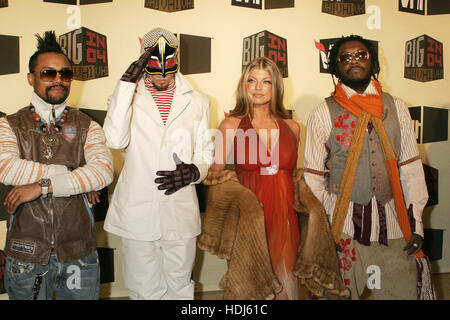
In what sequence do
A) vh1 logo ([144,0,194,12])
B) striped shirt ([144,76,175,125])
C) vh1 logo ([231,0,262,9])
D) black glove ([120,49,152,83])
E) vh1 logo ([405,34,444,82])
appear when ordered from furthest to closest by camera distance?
vh1 logo ([405,34,444,82]) < vh1 logo ([231,0,262,9]) < vh1 logo ([144,0,194,12]) < striped shirt ([144,76,175,125]) < black glove ([120,49,152,83])

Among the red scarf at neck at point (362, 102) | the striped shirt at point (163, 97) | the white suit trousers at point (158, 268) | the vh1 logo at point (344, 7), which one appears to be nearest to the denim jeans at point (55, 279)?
the white suit trousers at point (158, 268)

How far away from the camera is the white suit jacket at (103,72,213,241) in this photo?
2.37 metres

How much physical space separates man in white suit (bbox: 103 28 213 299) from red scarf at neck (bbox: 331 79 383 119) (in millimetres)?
938

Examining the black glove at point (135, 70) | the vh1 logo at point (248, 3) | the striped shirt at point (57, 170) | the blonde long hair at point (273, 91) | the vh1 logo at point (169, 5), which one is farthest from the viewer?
the vh1 logo at point (248, 3)

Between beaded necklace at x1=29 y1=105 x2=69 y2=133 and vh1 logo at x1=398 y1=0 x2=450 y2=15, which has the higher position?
vh1 logo at x1=398 y1=0 x2=450 y2=15

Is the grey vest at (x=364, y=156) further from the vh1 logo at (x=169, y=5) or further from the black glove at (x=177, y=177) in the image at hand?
the vh1 logo at (x=169, y=5)

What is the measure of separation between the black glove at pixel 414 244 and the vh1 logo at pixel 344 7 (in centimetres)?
207

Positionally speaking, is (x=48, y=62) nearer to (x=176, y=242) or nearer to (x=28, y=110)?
(x=28, y=110)

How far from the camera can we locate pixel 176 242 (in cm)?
243

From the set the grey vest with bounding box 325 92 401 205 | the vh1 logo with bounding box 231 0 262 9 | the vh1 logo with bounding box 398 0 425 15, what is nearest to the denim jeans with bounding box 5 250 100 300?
the grey vest with bounding box 325 92 401 205

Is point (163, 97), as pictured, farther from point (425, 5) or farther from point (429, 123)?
point (425, 5)

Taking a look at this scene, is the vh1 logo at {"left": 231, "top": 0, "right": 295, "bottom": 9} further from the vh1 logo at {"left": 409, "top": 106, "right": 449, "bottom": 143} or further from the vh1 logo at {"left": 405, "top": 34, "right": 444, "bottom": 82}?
the vh1 logo at {"left": 409, "top": 106, "right": 449, "bottom": 143}

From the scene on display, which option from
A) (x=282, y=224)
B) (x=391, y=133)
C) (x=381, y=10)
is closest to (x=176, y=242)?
(x=282, y=224)

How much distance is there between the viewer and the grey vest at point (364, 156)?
2471 millimetres
